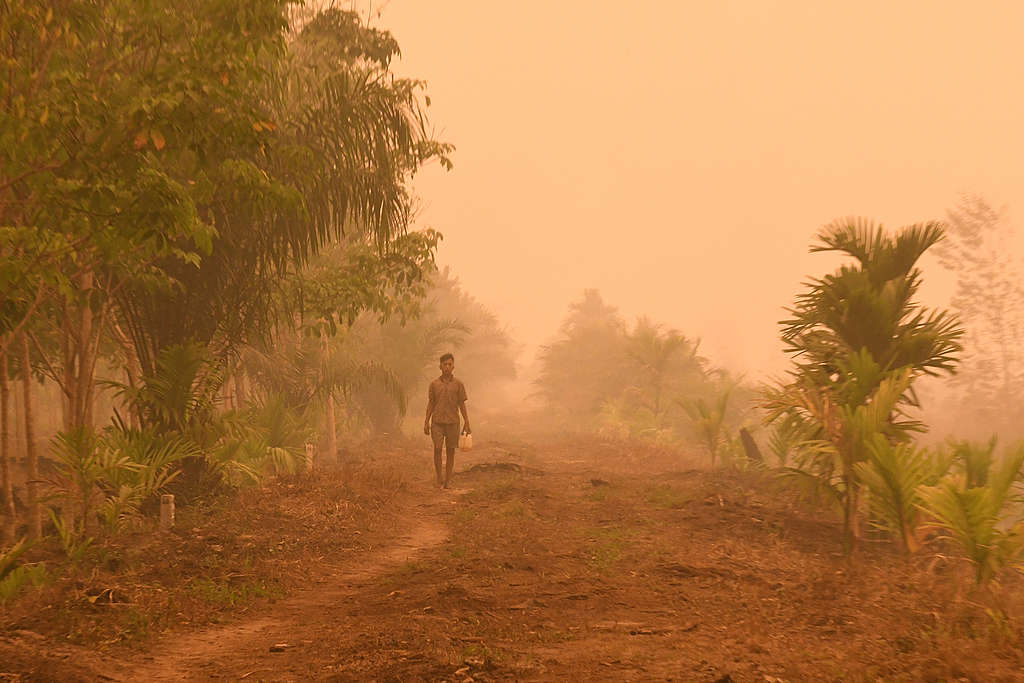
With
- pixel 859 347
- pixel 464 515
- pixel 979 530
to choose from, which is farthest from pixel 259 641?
pixel 859 347

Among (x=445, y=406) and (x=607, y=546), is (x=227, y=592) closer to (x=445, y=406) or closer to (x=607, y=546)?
(x=607, y=546)

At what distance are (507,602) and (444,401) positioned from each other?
19.3ft

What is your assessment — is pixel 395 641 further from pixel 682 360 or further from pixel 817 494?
pixel 682 360

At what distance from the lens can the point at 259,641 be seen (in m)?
4.97

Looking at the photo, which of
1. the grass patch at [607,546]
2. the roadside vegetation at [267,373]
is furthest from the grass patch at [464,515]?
the grass patch at [607,546]

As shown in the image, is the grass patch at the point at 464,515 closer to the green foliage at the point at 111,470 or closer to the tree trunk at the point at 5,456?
the green foliage at the point at 111,470

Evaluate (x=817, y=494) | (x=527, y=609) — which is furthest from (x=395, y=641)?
(x=817, y=494)

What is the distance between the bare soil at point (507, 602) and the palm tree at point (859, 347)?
4.09 feet

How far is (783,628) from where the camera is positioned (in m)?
5.07

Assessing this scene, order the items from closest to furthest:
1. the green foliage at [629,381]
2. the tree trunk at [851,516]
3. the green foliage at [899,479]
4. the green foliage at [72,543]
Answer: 1. the green foliage at [72,543]
2. the green foliage at [899,479]
3. the tree trunk at [851,516]
4. the green foliage at [629,381]

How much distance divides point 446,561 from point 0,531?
570 cm

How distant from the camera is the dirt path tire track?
4336mm

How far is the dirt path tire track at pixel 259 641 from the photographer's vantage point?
434 centimetres

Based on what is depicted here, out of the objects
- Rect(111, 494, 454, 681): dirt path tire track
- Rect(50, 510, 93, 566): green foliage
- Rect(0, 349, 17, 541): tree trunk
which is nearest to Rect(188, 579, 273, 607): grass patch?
Rect(111, 494, 454, 681): dirt path tire track
